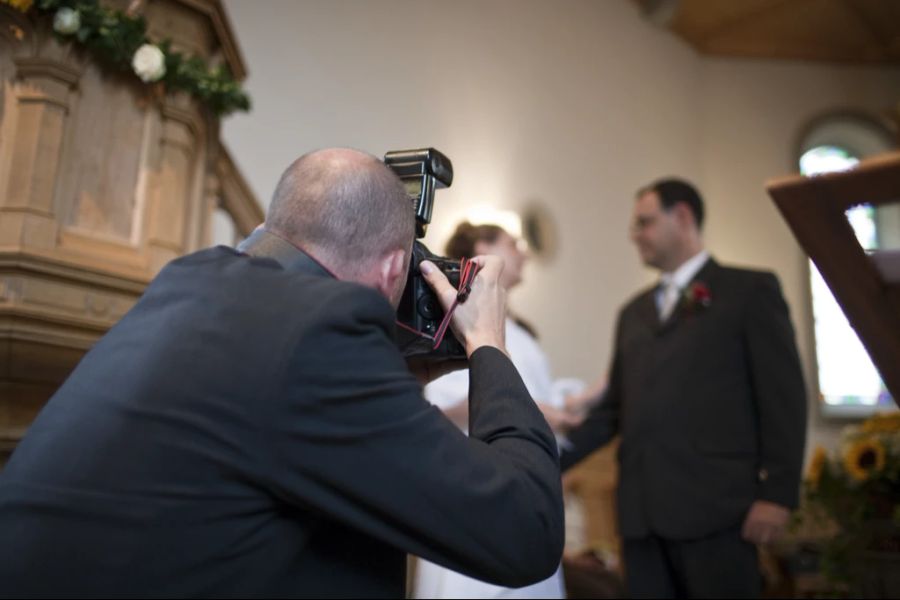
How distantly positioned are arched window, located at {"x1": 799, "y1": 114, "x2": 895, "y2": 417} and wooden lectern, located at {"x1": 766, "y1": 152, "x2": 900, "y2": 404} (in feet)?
24.8

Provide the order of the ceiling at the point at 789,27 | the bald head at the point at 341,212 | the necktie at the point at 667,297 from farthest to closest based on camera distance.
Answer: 1. the ceiling at the point at 789,27
2. the necktie at the point at 667,297
3. the bald head at the point at 341,212

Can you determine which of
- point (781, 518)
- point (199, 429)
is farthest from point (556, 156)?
point (199, 429)

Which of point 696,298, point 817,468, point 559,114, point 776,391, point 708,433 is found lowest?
point 817,468

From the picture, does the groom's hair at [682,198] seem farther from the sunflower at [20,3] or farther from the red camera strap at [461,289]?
the sunflower at [20,3]

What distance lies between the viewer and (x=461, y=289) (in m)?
1.56

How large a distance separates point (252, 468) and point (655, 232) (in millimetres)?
2653

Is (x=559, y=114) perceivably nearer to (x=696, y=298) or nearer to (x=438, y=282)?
(x=696, y=298)

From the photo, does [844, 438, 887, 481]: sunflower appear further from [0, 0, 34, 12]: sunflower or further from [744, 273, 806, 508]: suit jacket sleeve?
[0, 0, 34, 12]: sunflower

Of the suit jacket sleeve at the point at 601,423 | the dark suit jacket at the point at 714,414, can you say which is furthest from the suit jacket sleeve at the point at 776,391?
the suit jacket sleeve at the point at 601,423

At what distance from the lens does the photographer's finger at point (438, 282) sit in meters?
1.54

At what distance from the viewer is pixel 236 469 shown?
1.11 metres

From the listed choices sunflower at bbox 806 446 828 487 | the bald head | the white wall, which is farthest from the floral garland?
sunflower at bbox 806 446 828 487

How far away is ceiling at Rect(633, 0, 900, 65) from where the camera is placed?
917 cm

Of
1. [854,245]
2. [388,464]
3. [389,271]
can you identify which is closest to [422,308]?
[389,271]
